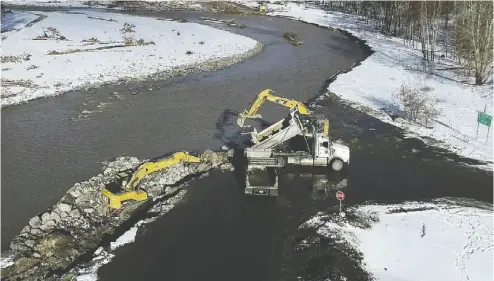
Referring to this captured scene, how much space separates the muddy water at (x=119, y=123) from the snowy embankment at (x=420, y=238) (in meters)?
11.1

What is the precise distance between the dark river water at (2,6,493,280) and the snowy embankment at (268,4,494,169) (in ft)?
5.44

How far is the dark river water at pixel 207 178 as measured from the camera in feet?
56.9

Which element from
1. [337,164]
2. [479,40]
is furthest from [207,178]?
[479,40]

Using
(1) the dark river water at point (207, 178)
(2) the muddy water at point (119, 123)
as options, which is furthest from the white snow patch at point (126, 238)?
(2) the muddy water at point (119, 123)

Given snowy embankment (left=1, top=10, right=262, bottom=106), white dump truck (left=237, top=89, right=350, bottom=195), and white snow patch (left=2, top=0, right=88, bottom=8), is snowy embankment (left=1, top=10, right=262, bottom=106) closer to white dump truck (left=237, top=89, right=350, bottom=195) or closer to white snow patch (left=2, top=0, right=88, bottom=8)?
white snow patch (left=2, top=0, right=88, bottom=8)

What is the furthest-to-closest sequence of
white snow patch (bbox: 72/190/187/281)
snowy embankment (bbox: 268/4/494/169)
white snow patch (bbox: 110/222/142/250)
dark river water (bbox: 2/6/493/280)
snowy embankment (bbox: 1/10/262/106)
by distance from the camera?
snowy embankment (bbox: 1/10/262/106)
snowy embankment (bbox: 268/4/494/169)
white snow patch (bbox: 110/222/142/250)
dark river water (bbox: 2/6/493/280)
white snow patch (bbox: 72/190/187/281)

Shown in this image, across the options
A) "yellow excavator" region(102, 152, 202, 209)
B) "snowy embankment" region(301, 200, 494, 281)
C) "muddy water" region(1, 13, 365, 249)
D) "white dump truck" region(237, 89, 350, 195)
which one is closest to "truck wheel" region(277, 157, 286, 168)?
"white dump truck" region(237, 89, 350, 195)

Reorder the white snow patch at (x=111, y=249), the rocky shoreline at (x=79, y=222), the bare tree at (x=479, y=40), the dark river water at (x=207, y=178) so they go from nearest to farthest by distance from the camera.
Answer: the white snow patch at (x=111, y=249) < the rocky shoreline at (x=79, y=222) < the dark river water at (x=207, y=178) < the bare tree at (x=479, y=40)

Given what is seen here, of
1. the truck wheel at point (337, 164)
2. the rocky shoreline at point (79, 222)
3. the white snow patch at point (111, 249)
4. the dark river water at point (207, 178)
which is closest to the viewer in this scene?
the white snow patch at point (111, 249)

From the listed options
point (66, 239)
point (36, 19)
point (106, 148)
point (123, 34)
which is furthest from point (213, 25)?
point (66, 239)

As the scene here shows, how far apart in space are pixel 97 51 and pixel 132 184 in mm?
31166

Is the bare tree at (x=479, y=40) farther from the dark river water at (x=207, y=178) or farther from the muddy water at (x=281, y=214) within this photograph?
the muddy water at (x=281, y=214)

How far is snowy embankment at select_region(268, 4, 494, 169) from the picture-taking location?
93.0 feet

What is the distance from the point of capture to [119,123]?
30.6 m
